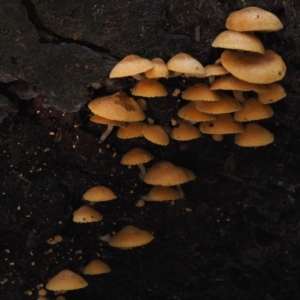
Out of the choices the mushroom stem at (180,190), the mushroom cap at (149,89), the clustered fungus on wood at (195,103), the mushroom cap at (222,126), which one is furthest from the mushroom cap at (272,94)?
the mushroom stem at (180,190)

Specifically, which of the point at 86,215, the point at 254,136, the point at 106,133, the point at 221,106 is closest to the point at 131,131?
the point at 106,133

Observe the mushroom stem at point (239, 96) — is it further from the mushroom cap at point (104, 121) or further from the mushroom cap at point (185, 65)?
the mushroom cap at point (104, 121)

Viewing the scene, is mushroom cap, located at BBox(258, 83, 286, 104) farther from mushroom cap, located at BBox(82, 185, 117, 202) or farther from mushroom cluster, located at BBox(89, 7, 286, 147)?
mushroom cap, located at BBox(82, 185, 117, 202)

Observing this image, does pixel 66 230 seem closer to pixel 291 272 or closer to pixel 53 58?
pixel 53 58

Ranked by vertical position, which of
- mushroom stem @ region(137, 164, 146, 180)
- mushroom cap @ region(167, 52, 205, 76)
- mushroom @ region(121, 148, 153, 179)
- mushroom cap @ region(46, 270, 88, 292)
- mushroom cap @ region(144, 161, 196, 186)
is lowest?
mushroom cap @ region(46, 270, 88, 292)

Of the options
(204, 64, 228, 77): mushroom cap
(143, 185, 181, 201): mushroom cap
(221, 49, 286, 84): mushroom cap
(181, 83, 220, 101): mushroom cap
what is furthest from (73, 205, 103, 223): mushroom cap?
(221, 49, 286, 84): mushroom cap

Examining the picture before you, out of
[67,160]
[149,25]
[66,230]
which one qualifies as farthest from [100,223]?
[149,25]

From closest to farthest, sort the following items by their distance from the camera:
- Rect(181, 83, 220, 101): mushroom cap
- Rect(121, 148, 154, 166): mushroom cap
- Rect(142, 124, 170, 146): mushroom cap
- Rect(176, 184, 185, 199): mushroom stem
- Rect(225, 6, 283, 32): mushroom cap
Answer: Rect(225, 6, 283, 32): mushroom cap → Rect(181, 83, 220, 101): mushroom cap → Rect(142, 124, 170, 146): mushroom cap → Rect(121, 148, 154, 166): mushroom cap → Rect(176, 184, 185, 199): mushroom stem
